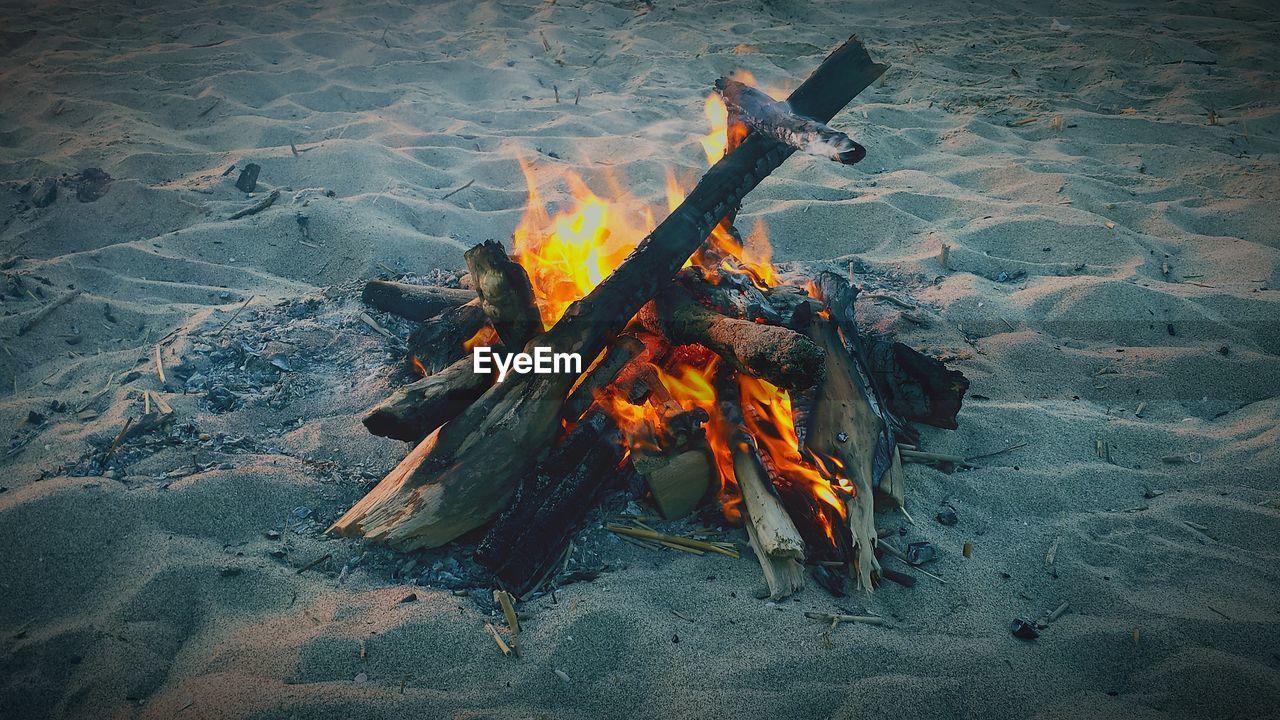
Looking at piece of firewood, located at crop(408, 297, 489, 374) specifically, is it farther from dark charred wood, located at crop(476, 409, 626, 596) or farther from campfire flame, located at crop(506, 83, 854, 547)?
dark charred wood, located at crop(476, 409, 626, 596)

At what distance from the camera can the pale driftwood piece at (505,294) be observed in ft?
8.88

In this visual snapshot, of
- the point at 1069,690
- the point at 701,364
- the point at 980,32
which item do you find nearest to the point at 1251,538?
the point at 1069,690

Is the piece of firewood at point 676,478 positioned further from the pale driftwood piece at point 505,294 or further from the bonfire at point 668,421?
the pale driftwood piece at point 505,294

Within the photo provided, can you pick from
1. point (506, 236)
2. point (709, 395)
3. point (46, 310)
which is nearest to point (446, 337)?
point (709, 395)

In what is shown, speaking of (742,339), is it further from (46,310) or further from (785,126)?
(46,310)

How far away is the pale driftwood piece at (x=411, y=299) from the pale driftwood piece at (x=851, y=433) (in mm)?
2277

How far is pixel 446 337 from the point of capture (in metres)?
3.47

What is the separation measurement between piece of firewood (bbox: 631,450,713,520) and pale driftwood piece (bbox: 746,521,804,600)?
0.36m

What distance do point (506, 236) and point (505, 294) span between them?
9.60 feet

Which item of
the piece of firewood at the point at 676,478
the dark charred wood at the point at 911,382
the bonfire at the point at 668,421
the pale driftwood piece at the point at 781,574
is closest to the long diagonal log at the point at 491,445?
the bonfire at the point at 668,421

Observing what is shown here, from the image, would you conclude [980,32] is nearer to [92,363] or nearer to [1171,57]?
[1171,57]

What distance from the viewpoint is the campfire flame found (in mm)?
2691

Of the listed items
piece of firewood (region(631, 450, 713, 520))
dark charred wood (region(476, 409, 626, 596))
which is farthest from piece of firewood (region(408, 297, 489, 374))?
→ piece of firewood (region(631, 450, 713, 520))

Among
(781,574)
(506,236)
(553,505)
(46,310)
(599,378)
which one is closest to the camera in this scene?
(781,574)
